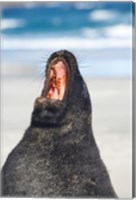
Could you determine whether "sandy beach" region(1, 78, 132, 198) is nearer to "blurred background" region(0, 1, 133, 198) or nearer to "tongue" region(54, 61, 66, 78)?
"blurred background" region(0, 1, 133, 198)

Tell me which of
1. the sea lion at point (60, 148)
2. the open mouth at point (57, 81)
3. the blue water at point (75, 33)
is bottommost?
the sea lion at point (60, 148)

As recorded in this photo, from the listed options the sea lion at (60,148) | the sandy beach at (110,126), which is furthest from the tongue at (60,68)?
the sandy beach at (110,126)

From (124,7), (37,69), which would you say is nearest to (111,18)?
(124,7)

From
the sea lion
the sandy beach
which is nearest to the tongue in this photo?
the sea lion

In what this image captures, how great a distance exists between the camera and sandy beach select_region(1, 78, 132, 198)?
2.65 m

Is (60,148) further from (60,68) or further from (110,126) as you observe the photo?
(60,68)

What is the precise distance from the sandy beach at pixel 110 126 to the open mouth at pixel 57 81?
60 millimetres

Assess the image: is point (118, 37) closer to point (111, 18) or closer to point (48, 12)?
point (111, 18)

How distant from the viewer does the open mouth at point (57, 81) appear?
272 cm

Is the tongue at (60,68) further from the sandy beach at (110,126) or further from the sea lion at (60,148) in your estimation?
the sandy beach at (110,126)

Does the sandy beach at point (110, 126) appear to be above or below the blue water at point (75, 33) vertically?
below

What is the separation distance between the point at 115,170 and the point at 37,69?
664mm

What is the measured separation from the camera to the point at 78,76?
2.71 metres

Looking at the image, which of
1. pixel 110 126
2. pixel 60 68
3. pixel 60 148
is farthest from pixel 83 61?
pixel 60 148
